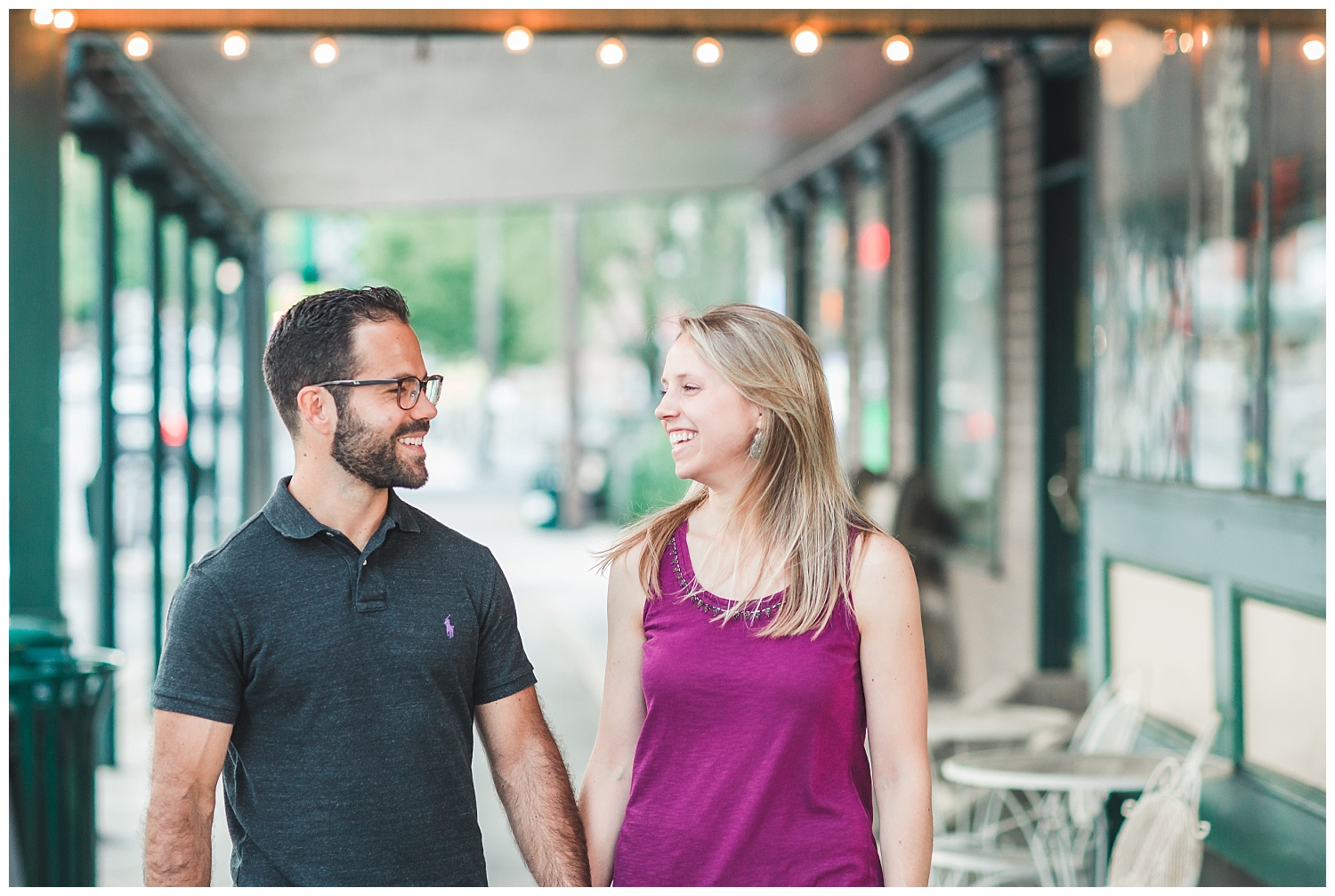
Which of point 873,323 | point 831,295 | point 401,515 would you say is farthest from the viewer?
point 831,295

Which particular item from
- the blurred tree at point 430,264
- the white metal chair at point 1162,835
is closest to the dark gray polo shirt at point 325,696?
the white metal chair at point 1162,835

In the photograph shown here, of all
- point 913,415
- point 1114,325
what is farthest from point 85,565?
point 1114,325

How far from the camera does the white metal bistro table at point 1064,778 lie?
12.1 feet

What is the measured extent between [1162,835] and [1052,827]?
1.10 meters

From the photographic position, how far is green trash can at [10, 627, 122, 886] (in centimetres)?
406

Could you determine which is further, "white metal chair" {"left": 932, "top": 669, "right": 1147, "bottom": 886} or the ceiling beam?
the ceiling beam

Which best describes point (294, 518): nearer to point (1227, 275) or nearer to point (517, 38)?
point (517, 38)

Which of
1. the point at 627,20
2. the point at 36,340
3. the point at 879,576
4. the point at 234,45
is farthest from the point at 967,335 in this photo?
the point at 879,576

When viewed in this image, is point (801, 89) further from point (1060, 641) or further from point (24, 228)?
point (24, 228)

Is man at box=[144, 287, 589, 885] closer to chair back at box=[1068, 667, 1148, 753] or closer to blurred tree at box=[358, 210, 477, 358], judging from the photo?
chair back at box=[1068, 667, 1148, 753]

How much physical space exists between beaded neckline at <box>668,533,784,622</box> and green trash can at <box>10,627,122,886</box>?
255 cm

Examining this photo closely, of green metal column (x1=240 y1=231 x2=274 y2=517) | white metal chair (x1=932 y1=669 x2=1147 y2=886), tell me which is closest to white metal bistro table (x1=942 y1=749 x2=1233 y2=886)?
white metal chair (x1=932 y1=669 x2=1147 y2=886)

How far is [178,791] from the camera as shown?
6.59ft

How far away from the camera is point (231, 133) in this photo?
8812 mm
